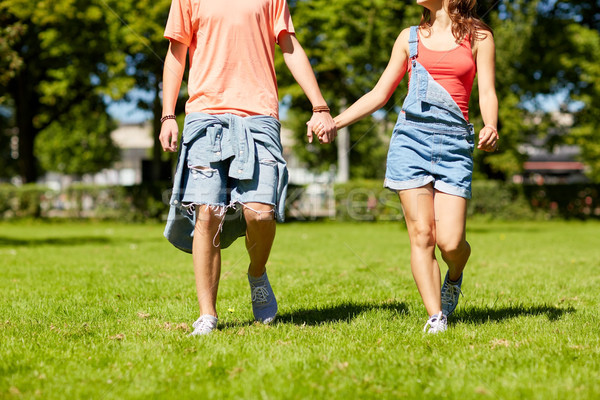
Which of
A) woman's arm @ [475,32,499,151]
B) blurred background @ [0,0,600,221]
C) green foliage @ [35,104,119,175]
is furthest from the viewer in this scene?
green foliage @ [35,104,119,175]

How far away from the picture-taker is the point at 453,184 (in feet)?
12.3

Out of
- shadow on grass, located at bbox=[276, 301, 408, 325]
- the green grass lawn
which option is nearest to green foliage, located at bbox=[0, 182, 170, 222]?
the green grass lawn

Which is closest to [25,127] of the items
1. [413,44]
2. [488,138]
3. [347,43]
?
[347,43]

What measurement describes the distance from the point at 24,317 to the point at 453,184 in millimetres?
3029

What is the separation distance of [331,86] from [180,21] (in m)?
20.1

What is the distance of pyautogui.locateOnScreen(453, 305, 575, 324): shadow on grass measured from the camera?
4301 mm

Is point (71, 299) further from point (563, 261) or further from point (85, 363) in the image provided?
point (563, 261)

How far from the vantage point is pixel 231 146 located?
3584mm

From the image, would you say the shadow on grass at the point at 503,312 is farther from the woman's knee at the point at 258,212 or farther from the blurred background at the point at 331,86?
the blurred background at the point at 331,86

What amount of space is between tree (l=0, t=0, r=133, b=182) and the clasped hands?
14720 mm

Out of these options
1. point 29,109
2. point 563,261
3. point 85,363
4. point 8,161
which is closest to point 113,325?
point 85,363

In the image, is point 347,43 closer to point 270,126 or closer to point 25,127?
point 25,127

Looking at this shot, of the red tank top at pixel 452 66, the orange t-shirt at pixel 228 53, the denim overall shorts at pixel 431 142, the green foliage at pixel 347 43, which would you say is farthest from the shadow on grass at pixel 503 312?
the green foliage at pixel 347 43

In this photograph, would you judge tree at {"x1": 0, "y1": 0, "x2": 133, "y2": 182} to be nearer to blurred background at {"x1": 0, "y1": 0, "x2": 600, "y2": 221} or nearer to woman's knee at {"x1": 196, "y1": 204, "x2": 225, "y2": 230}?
blurred background at {"x1": 0, "y1": 0, "x2": 600, "y2": 221}
